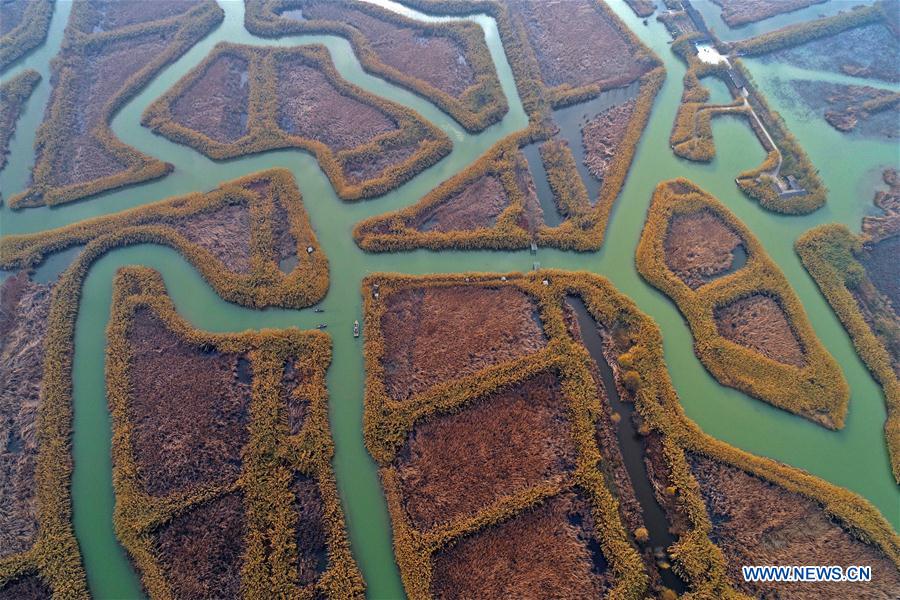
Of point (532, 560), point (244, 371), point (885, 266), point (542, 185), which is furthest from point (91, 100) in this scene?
point (885, 266)

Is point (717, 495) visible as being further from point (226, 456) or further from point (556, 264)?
point (226, 456)

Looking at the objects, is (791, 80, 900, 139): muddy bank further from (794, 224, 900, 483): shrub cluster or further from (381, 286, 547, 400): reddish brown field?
(381, 286, 547, 400): reddish brown field

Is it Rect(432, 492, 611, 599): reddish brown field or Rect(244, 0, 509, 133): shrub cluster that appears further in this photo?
Rect(244, 0, 509, 133): shrub cluster

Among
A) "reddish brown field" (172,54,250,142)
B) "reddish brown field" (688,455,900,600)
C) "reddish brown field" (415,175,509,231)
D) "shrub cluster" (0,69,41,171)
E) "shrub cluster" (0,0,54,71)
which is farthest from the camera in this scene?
"shrub cluster" (0,0,54,71)

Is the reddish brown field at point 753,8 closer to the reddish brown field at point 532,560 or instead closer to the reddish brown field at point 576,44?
the reddish brown field at point 576,44

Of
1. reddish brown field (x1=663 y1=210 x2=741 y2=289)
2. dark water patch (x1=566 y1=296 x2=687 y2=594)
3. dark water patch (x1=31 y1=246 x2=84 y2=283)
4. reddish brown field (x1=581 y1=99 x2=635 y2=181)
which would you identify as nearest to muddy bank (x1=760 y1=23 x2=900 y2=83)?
reddish brown field (x1=581 y1=99 x2=635 y2=181)

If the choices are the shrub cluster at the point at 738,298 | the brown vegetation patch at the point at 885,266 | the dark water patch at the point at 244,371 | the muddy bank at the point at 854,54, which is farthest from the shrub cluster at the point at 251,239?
the muddy bank at the point at 854,54

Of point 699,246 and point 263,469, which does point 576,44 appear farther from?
point 263,469
